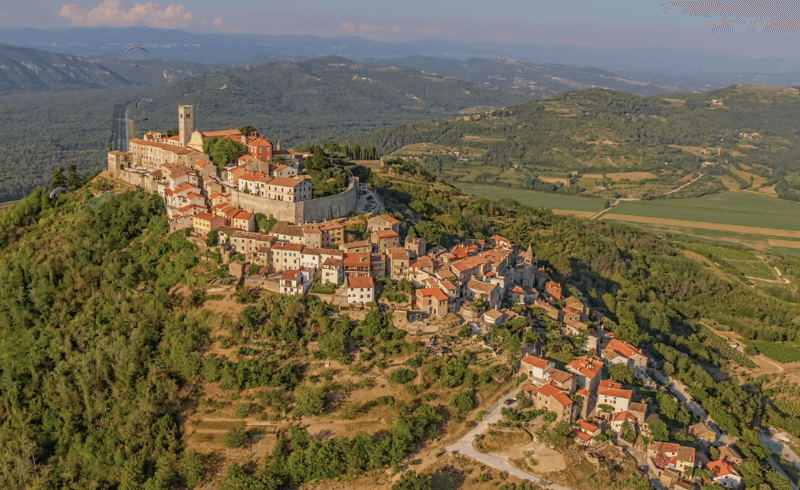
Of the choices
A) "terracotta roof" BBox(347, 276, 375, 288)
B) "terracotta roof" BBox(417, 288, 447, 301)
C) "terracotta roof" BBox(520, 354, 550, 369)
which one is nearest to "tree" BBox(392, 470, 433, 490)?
"terracotta roof" BBox(520, 354, 550, 369)

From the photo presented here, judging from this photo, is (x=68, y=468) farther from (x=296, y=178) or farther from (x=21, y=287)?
(x=296, y=178)

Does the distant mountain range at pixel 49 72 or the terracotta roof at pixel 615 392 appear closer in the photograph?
the terracotta roof at pixel 615 392

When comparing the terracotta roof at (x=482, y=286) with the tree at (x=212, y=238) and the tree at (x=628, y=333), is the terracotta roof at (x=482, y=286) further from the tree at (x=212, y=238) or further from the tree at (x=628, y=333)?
the tree at (x=212, y=238)

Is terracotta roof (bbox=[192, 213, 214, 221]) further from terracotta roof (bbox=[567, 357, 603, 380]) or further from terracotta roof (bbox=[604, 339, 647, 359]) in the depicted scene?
terracotta roof (bbox=[604, 339, 647, 359])

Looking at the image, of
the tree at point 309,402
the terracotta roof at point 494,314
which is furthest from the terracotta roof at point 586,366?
the tree at point 309,402

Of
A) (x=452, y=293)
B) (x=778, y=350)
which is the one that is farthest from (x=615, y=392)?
(x=778, y=350)

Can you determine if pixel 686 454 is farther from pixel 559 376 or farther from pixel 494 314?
pixel 494 314

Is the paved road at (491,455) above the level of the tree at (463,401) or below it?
below
